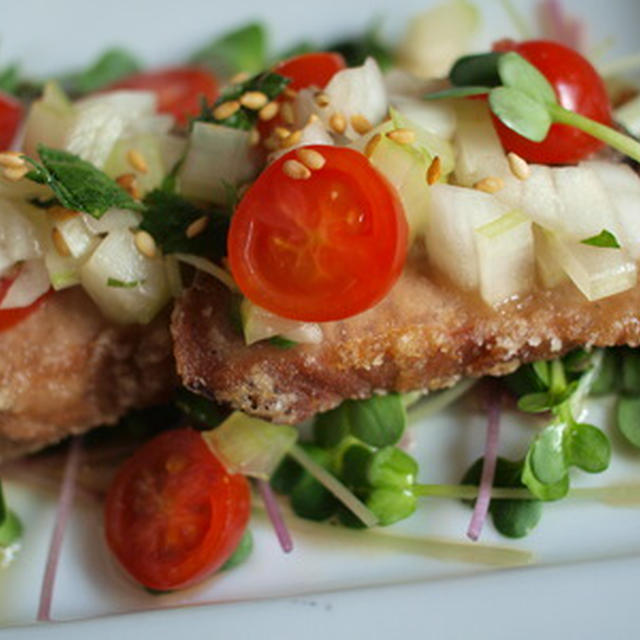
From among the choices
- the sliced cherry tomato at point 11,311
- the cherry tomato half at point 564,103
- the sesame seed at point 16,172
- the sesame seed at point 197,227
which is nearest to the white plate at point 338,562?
the sliced cherry tomato at point 11,311

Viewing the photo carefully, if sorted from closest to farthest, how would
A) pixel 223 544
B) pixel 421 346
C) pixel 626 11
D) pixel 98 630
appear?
1. pixel 98 630
2. pixel 421 346
3. pixel 223 544
4. pixel 626 11

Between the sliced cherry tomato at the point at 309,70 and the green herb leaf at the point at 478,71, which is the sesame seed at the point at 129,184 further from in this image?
the green herb leaf at the point at 478,71

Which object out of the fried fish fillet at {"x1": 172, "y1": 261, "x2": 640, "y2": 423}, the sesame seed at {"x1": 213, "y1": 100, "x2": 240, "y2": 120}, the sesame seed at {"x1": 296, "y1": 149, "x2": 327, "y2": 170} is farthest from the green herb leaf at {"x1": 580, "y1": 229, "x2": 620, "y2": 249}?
the sesame seed at {"x1": 213, "y1": 100, "x2": 240, "y2": 120}

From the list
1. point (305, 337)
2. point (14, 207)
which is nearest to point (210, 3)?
point (14, 207)

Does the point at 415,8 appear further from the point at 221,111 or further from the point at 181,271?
the point at 181,271

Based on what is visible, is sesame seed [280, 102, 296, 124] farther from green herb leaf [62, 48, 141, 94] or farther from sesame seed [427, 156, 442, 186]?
green herb leaf [62, 48, 141, 94]
